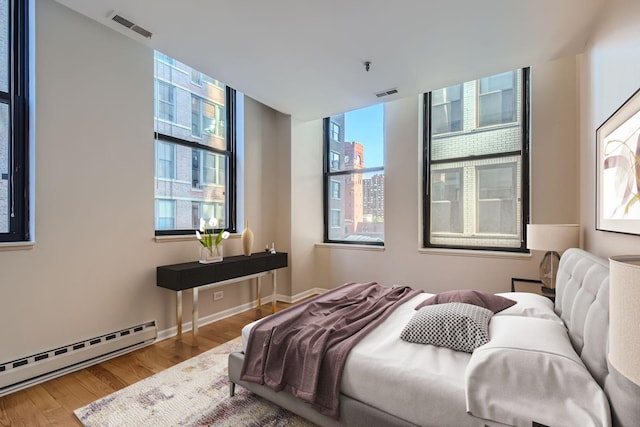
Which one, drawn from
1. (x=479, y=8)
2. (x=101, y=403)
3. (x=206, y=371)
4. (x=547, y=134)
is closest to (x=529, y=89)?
(x=547, y=134)

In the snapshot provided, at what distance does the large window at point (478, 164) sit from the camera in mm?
3342

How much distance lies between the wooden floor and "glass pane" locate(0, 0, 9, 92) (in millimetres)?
2207

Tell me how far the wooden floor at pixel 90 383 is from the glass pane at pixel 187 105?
2.18 metres

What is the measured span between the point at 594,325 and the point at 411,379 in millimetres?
775

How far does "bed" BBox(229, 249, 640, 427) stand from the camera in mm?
1062

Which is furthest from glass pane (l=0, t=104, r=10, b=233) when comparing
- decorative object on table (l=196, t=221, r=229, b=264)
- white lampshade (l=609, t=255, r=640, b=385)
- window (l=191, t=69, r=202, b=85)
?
white lampshade (l=609, t=255, r=640, b=385)

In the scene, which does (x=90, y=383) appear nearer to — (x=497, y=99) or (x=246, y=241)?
(x=246, y=241)

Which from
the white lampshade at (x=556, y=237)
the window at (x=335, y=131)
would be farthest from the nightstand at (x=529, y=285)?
the window at (x=335, y=131)

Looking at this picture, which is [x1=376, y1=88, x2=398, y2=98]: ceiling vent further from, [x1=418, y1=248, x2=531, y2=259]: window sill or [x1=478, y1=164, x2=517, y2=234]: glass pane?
[x1=418, y1=248, x2=531, y2=259]: window sill

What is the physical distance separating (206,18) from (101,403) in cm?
276

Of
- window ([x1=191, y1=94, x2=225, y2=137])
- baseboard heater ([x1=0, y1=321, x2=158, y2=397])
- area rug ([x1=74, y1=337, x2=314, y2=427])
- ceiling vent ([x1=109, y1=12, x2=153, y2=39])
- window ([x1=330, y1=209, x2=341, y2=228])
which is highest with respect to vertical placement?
ceiling vent ([x1=109, y1=12, x2=153, y2=39])

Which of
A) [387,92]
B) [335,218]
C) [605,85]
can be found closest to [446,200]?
[387,92]

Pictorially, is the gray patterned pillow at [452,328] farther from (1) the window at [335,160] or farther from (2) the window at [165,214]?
(1) the window at [335,160]

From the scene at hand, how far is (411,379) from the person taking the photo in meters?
1.37
